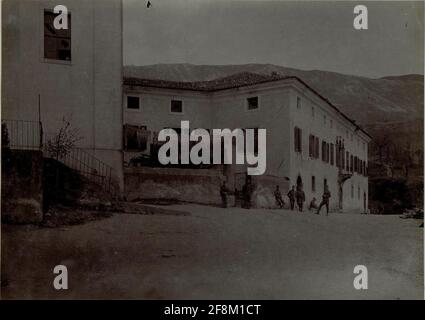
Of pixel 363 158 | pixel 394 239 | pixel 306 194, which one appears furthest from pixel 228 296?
pixel 363 158

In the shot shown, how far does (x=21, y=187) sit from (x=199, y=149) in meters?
2.38

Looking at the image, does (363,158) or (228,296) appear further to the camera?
(363,158)

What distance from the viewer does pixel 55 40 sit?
7.82 meters

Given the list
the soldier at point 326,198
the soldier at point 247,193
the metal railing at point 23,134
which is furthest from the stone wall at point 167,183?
the soldier at point 326,198

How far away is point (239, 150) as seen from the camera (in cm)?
807

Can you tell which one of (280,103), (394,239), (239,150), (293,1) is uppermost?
(293,1)

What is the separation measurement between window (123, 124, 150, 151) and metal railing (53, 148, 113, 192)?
416 millimetres

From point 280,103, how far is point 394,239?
97.4 inches

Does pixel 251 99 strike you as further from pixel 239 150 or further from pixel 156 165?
pixel 156 165

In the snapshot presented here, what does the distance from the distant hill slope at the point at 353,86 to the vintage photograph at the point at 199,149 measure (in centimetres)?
3

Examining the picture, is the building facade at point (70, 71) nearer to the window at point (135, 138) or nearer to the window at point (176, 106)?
Result: the window at point (135, 138)

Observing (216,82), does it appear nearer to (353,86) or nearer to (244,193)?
(244,193)

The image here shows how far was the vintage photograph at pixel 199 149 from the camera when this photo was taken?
752cm

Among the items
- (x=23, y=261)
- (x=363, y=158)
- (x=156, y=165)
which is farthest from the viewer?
(x=363, y=158)
